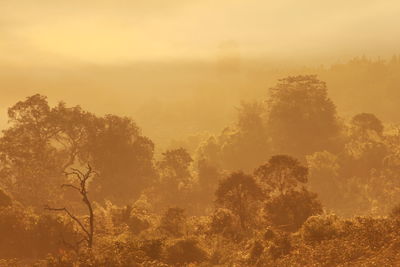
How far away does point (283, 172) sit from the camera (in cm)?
3681

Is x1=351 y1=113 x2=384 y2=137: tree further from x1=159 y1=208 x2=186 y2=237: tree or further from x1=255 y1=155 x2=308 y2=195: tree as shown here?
x1=159 y1=208 x2=186 y2=237: tree

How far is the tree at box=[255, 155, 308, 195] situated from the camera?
3584 centimetres

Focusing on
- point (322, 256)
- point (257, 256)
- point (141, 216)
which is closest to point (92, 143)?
point (141, 216)

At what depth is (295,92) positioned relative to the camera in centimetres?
7731

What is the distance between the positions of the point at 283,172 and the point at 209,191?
27.9 m

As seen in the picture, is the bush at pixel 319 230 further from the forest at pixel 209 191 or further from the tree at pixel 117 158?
the tree at pixel 117 158

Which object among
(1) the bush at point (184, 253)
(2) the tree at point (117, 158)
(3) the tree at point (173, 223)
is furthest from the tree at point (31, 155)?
(1) the bush at point (184, 253)

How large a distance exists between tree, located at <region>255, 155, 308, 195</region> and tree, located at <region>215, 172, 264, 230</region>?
48.2 inches

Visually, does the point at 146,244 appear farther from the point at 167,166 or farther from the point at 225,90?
the point at 225,90

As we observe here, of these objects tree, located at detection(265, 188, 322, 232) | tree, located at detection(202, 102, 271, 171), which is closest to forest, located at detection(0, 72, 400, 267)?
tree, located at detection(265, 188, 322, 232)

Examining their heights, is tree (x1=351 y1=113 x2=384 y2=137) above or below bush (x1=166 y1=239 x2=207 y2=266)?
above

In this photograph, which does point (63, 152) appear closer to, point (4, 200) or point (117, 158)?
point (117, 158)

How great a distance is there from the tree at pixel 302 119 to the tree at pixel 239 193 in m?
38.9

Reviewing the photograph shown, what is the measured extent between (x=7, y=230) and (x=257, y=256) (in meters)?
18.6
